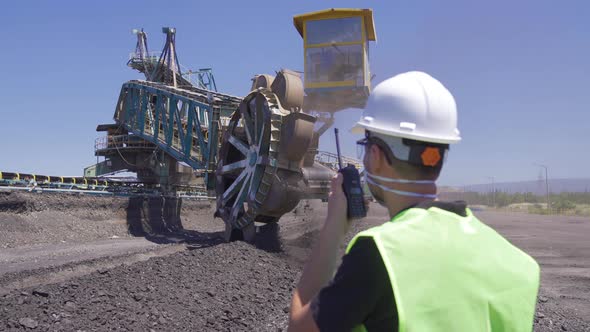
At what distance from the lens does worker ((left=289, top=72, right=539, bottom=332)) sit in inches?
62.8

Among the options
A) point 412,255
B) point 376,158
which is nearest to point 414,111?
point 376,158

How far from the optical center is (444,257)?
5.47 ft

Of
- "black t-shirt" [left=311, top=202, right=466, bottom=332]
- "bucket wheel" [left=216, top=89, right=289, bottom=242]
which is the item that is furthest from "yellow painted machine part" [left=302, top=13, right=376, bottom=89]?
"black t-shirt" [left=311, top=202, right=466, bottom=332]

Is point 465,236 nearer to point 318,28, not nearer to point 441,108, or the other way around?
point 441,108

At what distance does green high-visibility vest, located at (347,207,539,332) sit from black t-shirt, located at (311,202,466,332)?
3 centimetres

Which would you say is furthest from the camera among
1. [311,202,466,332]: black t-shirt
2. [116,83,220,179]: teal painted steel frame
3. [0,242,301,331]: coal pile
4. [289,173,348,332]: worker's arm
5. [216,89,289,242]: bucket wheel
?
[116,83,220,179]: teal painted steel frame

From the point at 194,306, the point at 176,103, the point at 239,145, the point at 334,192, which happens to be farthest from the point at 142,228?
the point at 334,192

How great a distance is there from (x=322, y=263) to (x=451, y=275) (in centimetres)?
47

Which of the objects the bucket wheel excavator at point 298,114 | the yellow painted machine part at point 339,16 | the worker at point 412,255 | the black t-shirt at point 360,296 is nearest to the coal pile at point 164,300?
the bucket wheel excavator at point 298,114

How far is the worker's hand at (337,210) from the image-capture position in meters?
2.00

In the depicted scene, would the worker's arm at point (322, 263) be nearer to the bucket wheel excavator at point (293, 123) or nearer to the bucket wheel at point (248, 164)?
the bucket wheel excavator at point (293, 123)

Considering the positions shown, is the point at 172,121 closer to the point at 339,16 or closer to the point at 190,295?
the point at 339,16

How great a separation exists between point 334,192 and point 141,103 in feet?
92.3

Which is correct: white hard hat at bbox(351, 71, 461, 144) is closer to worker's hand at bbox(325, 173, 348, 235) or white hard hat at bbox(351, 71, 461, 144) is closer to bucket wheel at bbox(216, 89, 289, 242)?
worker's hand at bbox(325, 173, 348, 235)
